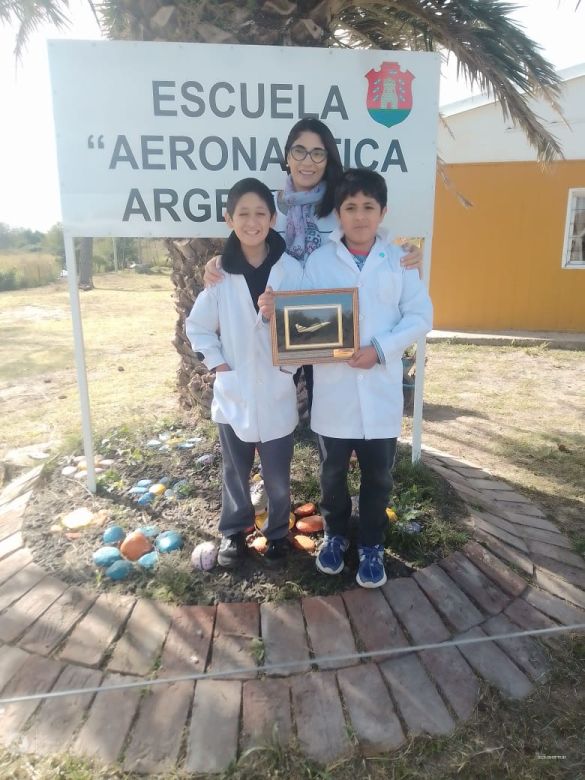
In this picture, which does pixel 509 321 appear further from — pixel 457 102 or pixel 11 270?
pixel 11 270

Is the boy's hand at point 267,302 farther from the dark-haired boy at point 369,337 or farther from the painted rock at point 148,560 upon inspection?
the painted rock at point 148,560

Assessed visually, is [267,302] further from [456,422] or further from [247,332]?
[456,422]

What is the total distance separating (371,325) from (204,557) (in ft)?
3.83

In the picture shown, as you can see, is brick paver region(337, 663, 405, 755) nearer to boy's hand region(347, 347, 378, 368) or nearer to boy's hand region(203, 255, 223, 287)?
boy's hand region(347, 347, 378, 368)

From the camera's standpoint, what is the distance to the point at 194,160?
8.99 ft

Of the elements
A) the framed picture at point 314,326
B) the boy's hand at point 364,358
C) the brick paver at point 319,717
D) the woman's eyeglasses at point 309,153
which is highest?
the woman's eyeglasses at point 309,153

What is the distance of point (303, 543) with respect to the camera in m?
2.42

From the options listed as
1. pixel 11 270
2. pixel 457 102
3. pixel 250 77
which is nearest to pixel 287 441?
pixel 250 77

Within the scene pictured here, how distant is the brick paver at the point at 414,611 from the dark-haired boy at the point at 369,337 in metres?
0.07

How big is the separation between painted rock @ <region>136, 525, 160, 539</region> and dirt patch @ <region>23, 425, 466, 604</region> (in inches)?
1.4

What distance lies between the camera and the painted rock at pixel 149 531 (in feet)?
8.35

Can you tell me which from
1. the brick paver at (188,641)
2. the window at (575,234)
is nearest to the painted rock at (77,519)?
the brick paver at (188,641)

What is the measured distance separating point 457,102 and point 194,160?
24.2 ft

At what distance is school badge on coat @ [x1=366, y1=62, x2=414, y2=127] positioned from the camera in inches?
109
